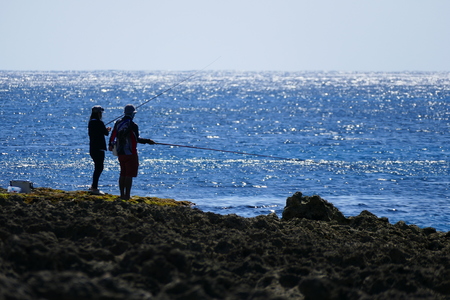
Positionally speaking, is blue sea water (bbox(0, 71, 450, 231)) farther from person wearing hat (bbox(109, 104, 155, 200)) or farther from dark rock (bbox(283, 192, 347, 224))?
dark rock (bbox(283, 192, 347, 224))

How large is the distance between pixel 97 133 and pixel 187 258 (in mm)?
5298

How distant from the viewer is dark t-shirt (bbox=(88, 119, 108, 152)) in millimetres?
10352

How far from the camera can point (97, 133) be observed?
1039 centimetres

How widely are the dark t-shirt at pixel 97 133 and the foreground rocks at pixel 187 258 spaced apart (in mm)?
2013

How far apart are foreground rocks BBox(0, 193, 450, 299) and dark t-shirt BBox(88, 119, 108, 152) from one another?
6.60 feet

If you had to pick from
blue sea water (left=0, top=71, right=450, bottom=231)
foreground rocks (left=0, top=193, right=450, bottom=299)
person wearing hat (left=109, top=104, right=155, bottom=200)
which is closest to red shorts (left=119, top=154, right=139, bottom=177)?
person wearing hat (left=109, top=104, right=155, bottom=200)

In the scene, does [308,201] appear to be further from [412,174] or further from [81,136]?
[81,136]

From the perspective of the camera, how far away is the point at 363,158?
1038 inches

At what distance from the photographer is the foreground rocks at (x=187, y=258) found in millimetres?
4586

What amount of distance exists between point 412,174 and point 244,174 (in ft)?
20.0

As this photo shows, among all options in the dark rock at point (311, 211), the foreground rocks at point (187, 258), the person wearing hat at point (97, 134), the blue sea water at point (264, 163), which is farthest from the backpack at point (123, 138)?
the dark rock at point (311, 211)

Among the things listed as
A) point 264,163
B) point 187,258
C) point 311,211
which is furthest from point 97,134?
point 264,163

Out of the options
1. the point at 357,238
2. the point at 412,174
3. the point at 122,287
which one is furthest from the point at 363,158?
the point at 122,287

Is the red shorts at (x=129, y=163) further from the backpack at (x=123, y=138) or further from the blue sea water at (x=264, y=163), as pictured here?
the blue sea water at (x=264, y=163)
